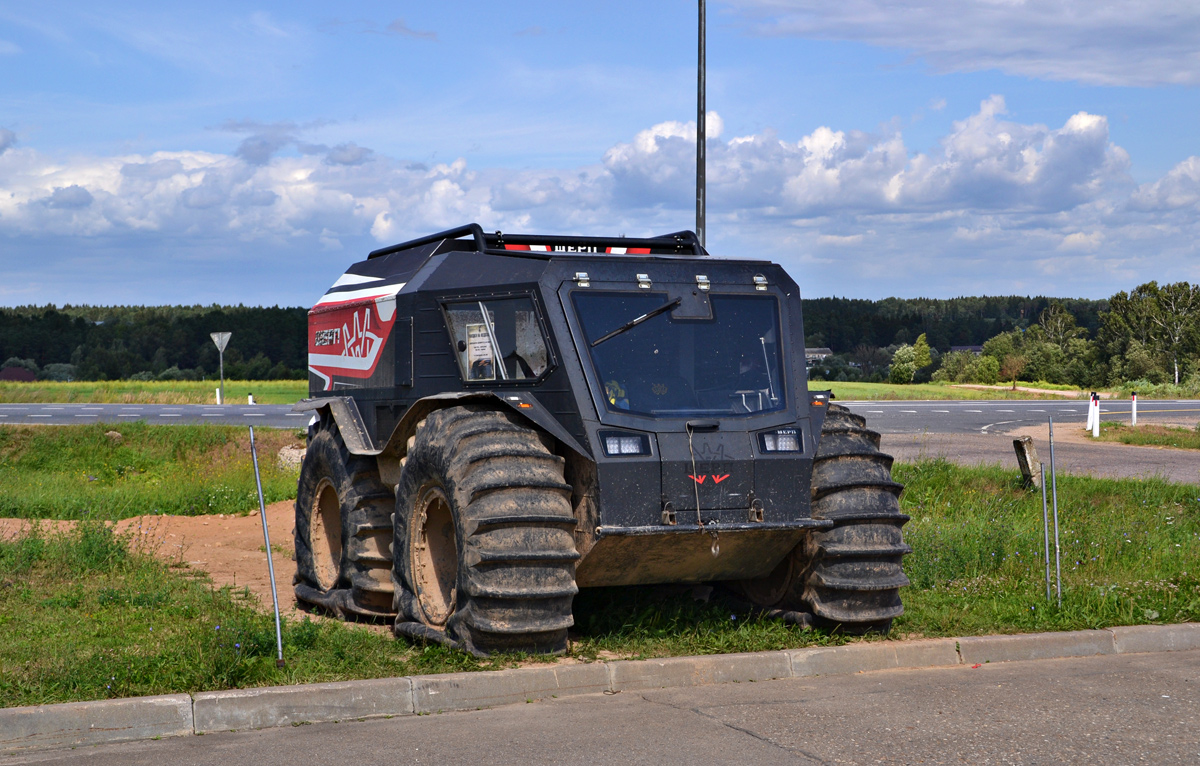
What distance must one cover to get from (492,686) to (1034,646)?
152 inches

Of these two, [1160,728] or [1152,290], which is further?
[1152,290]

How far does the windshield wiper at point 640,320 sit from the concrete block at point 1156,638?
395 cm

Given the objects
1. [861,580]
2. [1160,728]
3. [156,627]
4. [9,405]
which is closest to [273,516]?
[156,627]

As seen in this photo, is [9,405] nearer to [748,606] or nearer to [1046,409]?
[1046,409]

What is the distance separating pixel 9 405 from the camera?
46312 millimetres

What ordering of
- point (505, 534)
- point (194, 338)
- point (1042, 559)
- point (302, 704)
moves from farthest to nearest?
point (194, 338), point (1042, 559), point (505, 534), point (302, 704)

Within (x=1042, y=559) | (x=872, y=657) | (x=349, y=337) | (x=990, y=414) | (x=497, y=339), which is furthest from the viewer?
(x=990, y=414)

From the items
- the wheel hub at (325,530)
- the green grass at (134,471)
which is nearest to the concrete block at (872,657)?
the wheel hub at (325,530)

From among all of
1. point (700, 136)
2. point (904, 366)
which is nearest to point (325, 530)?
point (700, 136)

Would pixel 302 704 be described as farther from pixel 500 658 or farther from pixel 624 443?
pixel 624 443

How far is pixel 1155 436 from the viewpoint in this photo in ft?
84.7

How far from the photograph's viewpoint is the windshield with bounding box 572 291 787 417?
7391 mm

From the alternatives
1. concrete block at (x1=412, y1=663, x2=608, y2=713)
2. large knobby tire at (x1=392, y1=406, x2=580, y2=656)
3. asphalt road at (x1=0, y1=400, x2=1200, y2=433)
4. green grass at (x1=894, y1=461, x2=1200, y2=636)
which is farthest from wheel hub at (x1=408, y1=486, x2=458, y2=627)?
asphalt road at (x1=0, y1=400, x2=1200, y2=433)

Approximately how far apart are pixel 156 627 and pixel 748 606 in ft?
13.7
